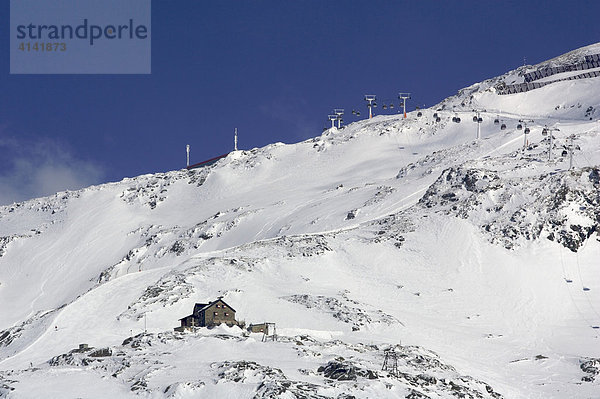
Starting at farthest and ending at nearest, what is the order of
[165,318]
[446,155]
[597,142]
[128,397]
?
[446,155]
[597,142]
[165,318]
[128,397]

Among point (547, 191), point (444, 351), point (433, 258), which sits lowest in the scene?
point (444, 351)

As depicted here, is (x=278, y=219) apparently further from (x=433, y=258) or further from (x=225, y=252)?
(x=433, y=258)

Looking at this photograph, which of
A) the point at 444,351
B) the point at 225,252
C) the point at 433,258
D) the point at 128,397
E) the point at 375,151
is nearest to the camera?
the point at 128,397

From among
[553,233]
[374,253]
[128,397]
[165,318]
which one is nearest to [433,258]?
[374,253]

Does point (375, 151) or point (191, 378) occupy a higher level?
point (375, 151)

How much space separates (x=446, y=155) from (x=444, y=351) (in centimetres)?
7729

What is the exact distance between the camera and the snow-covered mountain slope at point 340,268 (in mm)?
63438

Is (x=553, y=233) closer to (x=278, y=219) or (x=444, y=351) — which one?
(x=444, y=351)

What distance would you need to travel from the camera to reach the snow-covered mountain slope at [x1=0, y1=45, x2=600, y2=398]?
208ft

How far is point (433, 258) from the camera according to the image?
104375 mm

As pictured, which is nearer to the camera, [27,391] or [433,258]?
[27,391]

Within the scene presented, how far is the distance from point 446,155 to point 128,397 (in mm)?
105878

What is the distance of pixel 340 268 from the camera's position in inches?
4016

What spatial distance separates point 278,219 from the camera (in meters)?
137
